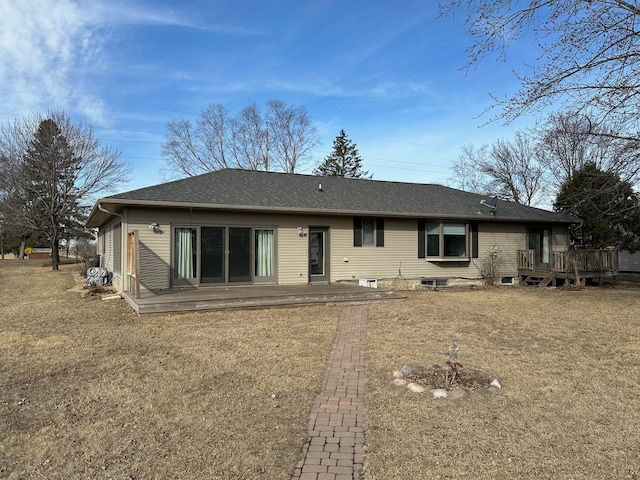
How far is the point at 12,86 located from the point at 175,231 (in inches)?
363

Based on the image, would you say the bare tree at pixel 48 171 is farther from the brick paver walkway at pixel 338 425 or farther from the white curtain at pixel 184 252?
the brick paver walkway at pixel 338 425

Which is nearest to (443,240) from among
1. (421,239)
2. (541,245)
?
(421,239)

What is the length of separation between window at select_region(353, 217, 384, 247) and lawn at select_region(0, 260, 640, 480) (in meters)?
5.69

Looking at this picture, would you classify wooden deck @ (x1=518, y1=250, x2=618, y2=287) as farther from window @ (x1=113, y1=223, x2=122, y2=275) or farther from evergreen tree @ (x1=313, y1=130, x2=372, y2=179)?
evergreen tree @ (x1=313, y1=130, x2=372, y2=179)

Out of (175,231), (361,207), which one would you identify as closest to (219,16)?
(175,231)

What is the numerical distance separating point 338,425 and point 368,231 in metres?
10.4

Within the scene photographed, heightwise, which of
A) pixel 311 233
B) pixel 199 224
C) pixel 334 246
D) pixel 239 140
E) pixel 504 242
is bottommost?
pixel 334 246

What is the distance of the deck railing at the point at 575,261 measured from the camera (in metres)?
14.6

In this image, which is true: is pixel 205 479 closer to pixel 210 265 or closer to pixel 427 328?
pixel 427 328

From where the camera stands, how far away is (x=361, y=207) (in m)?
13.3

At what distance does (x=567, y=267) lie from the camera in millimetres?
14570

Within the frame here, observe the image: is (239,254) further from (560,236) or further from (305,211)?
(560,236)

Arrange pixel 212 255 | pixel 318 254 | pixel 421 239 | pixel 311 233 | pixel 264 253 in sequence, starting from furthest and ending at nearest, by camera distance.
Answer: pixel 421 239
pixel 318 254
pixel 311 233
pixel 264 253
pixel 212 255

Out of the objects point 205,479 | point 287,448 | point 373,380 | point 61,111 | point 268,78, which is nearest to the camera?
point 205,479
